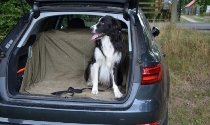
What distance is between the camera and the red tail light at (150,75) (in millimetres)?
2502

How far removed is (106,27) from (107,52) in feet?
1.05

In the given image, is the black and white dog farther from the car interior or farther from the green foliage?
the green foliage

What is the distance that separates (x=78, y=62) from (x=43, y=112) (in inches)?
77.1

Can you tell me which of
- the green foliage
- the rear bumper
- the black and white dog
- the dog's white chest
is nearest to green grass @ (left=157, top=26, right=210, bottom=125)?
the black and white dog

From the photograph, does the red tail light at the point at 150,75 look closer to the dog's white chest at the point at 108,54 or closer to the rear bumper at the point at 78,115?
the rear bumper at the point at 78,115

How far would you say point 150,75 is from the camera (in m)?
2.52


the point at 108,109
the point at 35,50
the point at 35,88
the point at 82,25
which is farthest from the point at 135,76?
the point at 82,25

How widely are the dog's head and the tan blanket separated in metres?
0.76

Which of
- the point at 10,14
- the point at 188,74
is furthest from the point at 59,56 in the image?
the point at 10,14

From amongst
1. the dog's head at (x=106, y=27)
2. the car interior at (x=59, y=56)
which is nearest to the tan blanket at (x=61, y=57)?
the car interior at (x=59, y=56)

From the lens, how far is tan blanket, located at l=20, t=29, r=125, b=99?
3.91 meters

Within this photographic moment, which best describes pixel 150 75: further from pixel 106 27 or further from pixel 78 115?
pixel 106 27

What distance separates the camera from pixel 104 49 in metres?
3.55

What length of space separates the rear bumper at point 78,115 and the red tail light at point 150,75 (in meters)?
0.18
